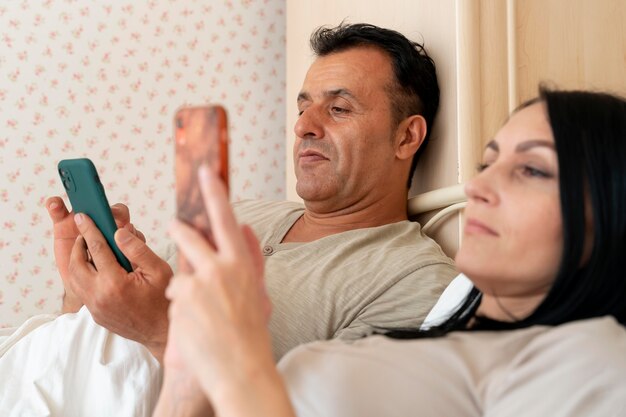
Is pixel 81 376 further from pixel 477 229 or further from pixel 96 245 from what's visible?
pixel 477 229

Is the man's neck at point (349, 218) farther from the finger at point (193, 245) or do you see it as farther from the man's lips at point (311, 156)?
the finger at point (193, 245)

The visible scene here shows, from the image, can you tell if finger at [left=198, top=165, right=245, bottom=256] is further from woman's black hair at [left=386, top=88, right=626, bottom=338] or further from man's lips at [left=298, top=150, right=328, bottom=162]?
man's lips at [left=298, top=150, right=328, bottom=162]

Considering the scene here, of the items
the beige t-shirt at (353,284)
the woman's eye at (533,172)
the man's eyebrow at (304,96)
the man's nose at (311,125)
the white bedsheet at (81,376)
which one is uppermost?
the man's eyebrow at (304,96)

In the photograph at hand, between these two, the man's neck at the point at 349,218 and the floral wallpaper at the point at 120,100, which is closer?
the man's neck at the point at 349,218

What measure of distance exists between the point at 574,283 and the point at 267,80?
1.85 m

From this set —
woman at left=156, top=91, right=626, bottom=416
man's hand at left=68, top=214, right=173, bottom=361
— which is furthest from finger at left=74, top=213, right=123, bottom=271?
woman at left=156, top=91, right=626, bottom=416

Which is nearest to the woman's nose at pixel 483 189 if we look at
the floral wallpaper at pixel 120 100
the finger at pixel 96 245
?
the finger at pixel 96 245

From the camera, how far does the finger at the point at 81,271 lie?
1214 mm

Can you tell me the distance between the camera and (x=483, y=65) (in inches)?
57.5

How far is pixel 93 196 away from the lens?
4.06ft

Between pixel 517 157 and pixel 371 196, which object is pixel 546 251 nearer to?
pixel 517 157

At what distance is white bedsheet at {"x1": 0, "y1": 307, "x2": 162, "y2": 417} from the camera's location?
1168mm

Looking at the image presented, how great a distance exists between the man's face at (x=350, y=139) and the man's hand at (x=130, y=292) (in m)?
0.53

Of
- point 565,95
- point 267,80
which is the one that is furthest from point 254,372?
point 267,80
